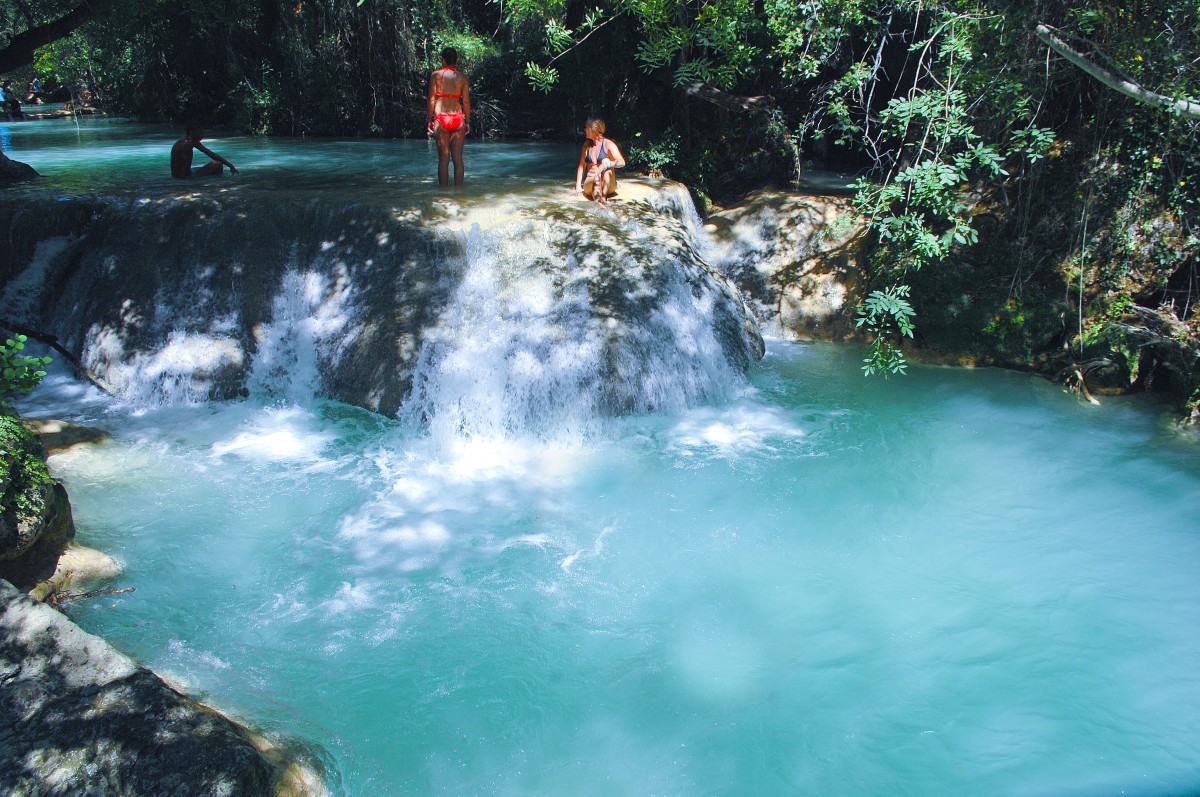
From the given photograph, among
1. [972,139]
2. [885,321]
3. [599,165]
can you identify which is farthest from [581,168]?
[972,139]

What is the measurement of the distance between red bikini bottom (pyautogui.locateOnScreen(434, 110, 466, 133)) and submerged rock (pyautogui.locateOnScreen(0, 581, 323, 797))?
21.2ft

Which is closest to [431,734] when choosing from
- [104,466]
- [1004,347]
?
[104,466]

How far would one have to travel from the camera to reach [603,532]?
6.03 meters

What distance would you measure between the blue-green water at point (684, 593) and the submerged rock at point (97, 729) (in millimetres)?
668

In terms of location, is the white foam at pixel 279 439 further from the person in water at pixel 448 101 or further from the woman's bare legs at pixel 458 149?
the woman's bare legs at pixel 458 149

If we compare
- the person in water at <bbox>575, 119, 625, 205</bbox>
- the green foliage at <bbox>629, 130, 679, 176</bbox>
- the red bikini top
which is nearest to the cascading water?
the person in water at <bbox>575, 119, 625, 205</bbox>

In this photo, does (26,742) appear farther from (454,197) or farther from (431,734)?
(454,197)

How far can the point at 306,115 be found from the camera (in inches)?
713

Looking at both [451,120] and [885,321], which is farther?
[451,120]

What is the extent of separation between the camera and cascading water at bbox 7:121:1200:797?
430 centimetres

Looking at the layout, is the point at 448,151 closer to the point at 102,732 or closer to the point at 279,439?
the point at 279,439

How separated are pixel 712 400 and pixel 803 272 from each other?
9.59 feet

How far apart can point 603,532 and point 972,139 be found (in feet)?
20.8

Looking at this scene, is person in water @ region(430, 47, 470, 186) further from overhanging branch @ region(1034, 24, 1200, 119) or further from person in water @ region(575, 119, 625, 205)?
overhanging branch @ region(1034, 24, 1200, 119)
